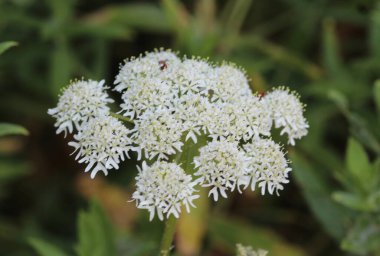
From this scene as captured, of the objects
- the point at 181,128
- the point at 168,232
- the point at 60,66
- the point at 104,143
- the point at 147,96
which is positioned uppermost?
the point at 60,66

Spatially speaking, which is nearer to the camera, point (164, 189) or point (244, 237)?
point (164, 189)

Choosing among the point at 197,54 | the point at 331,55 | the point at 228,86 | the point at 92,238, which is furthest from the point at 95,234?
the point at 331,55

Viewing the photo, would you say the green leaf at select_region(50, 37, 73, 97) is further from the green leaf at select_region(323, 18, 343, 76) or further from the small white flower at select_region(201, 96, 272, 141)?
the small white flower at select_region(201, 96, 272, 141)

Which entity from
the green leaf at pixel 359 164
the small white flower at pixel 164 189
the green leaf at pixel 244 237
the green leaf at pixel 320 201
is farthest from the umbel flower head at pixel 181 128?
the green leaf at pixel 244 237

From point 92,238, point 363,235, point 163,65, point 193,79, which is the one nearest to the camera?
point 193,79

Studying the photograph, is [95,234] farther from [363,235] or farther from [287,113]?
[363,235]

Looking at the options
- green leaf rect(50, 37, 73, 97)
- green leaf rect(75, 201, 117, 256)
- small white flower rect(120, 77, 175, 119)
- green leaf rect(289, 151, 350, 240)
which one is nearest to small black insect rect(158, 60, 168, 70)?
small white flower rect(120, 77, 175, 119)
